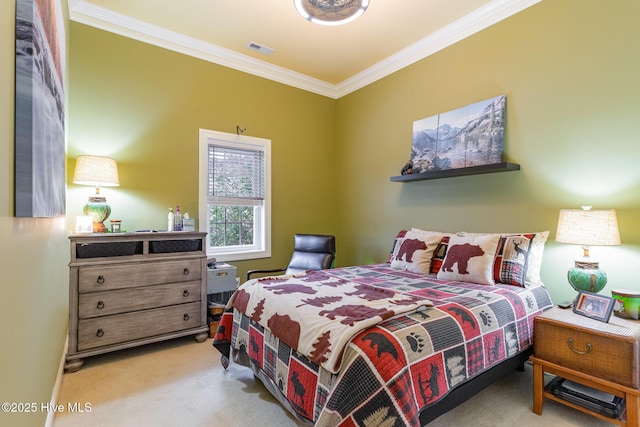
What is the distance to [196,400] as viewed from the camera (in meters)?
1.98

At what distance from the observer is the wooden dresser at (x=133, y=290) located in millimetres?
2381

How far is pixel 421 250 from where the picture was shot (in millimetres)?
2814

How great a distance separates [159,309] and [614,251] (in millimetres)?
3528

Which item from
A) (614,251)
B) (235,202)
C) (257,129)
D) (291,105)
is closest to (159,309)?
(235,202)

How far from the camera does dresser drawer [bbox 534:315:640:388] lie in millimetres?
1610

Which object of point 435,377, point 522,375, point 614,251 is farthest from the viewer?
point 522,375

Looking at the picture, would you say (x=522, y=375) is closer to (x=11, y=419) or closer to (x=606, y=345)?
(x=606, y=345)

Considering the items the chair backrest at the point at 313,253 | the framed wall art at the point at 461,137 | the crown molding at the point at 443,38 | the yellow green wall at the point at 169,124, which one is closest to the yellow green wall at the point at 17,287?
→ the yellow green wall at the point at 169,124

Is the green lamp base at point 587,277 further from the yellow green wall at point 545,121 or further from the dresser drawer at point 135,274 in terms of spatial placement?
the dresser drawer at point 135,274

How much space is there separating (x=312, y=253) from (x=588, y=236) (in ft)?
7.80

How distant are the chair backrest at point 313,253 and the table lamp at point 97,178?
6.18 ft

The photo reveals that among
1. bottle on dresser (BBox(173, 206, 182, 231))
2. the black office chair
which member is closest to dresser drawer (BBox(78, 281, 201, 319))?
bottle on dresser (BBox(173, 206, 182, 231))

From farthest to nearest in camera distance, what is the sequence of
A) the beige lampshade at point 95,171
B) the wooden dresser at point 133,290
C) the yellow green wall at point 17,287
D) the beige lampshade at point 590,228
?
the beige lampshade at point 95,171 < the wooden dresser at point 133,290 < the beige lampshade at point 590,228 < the yellow green wall at point 17,287

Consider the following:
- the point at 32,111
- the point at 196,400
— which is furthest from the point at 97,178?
the point at 196,400
